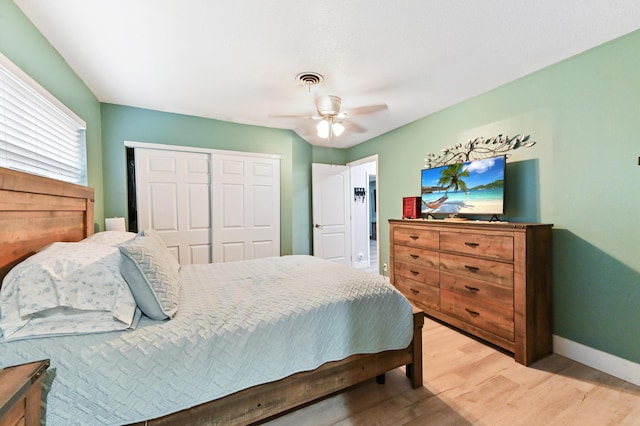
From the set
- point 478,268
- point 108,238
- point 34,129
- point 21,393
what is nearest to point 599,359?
point 478,268

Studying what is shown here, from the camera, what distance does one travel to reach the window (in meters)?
1.48

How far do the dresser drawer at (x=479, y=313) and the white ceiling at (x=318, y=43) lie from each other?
2059 millimetres

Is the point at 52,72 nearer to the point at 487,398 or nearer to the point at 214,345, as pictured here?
the point at 214,345

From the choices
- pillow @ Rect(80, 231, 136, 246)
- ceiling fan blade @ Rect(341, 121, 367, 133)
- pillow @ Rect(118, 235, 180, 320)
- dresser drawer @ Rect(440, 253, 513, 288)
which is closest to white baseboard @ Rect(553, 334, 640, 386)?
dresser drawer @ Rect(440, 253, 513, 288)

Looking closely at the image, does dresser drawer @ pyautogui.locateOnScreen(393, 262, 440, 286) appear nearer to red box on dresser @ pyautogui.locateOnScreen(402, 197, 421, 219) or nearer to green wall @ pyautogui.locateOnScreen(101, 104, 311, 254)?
red box on dresser @ pyautogui.locateOnScreen(402, 197, 421, 219)

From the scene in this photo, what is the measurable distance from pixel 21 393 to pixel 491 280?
9.23 ft

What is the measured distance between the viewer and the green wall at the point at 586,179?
1850mm

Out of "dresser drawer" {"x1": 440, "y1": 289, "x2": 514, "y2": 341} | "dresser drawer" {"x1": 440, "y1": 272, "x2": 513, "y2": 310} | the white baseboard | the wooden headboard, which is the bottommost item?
the white baseboard

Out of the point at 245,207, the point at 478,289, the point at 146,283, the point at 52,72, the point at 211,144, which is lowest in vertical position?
the point at 478,289

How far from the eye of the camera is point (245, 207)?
3805mm

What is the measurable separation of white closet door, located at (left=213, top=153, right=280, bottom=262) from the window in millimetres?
1537

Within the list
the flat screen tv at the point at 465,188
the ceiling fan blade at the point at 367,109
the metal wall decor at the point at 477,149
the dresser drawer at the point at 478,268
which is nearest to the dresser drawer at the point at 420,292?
the dresser drawer at the point at 478,268

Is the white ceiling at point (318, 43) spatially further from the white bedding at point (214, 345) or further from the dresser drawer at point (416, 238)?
the white bedding at point (214, 345)

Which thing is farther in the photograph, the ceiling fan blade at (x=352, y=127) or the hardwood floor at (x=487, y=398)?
the ceiling fan blade at (x=352, y=127)
